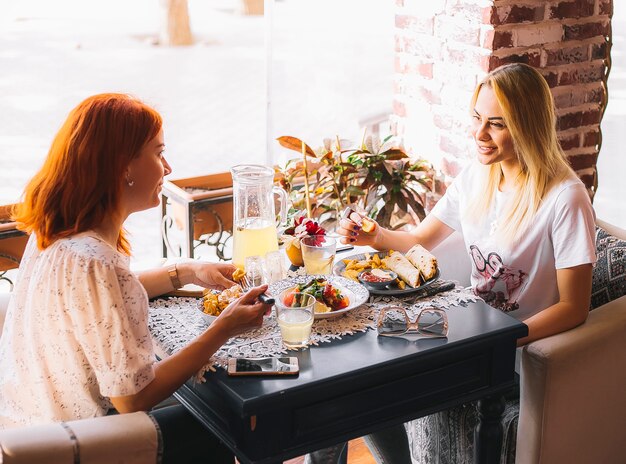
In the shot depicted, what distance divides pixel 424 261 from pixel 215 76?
163 cm

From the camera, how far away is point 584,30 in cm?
272

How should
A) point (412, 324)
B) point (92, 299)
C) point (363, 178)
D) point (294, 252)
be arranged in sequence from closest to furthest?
1. point (92, 299)
2. point (412, 324)
3. point (294, 252)
4. point (363, 178)

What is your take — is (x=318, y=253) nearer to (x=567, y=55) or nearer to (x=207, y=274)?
(x=207, y=274)

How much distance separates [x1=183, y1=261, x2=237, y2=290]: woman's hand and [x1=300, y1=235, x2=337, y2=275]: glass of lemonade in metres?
0.20

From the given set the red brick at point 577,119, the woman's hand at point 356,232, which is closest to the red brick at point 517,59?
the red brick at point 577,119

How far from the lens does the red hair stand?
166 centimetres

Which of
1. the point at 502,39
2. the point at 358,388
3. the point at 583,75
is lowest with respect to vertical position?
the point at 358,388

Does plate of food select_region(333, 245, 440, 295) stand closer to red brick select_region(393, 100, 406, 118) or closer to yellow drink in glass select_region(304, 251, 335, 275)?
yellow drink in glass select_region(304, 251, 335, 275)

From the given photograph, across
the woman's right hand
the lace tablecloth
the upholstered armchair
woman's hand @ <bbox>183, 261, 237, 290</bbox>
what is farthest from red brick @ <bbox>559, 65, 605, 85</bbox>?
the woman's right hand

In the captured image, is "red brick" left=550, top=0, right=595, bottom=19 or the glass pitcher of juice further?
"red brick" left=550, top=0, right=595, bottom=19

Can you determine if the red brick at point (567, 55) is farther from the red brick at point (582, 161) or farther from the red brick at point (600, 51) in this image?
the red brick at point (582, 161)

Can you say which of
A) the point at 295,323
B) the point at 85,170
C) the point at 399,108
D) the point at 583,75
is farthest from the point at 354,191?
the point at 85,170

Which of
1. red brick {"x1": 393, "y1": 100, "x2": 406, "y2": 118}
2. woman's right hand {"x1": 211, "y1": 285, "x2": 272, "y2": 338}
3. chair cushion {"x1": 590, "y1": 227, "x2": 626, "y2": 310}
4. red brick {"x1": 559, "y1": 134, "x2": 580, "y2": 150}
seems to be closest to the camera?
woman's right hand {"x1": 211, "y1": 285, "x2": 272, "y2": 338}

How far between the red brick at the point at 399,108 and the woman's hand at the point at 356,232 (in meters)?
0.86
